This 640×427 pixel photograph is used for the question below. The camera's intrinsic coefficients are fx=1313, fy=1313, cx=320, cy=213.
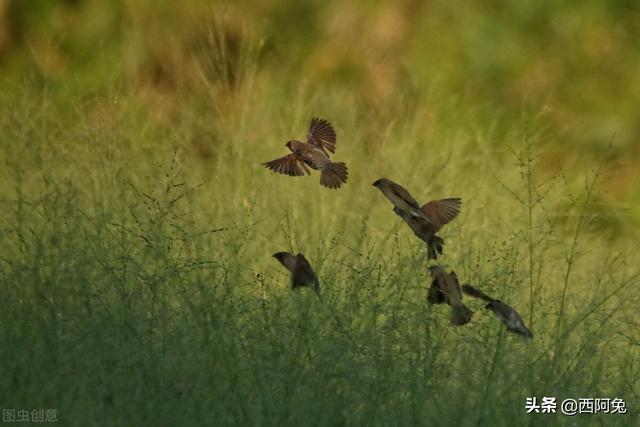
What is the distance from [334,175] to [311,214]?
1.54 meters

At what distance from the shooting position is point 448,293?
315cm

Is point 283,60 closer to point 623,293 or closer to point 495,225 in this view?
point 495,225

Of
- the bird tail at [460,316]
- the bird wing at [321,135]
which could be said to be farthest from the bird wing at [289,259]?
the bird wing at [321,135]

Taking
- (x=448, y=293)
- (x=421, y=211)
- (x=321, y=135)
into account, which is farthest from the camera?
(x=321, y=135)

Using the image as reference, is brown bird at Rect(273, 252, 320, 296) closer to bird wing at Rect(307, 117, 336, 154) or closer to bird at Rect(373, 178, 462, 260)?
bird at Rect(373, 178, 462, 260)

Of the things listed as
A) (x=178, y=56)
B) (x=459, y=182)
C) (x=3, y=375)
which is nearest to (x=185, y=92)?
(x=178, y=56)

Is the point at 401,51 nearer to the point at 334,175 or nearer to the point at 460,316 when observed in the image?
the point at 334,175

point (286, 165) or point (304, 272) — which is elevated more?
point (286, 165)

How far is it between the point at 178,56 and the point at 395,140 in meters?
1.68

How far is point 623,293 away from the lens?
4172 mm

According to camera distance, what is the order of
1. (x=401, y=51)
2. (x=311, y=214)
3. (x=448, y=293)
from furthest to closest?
(x=401, y=51), (x=311, y=214), (x=448, y=293)

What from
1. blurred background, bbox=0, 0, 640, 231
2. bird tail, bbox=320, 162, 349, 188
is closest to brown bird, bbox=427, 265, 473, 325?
bird tail, bbox=320, 162, 349, 188

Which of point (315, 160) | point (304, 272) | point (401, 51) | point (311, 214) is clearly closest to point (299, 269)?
point (304, 272)

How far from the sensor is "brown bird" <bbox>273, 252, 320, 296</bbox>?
10.4 feet
